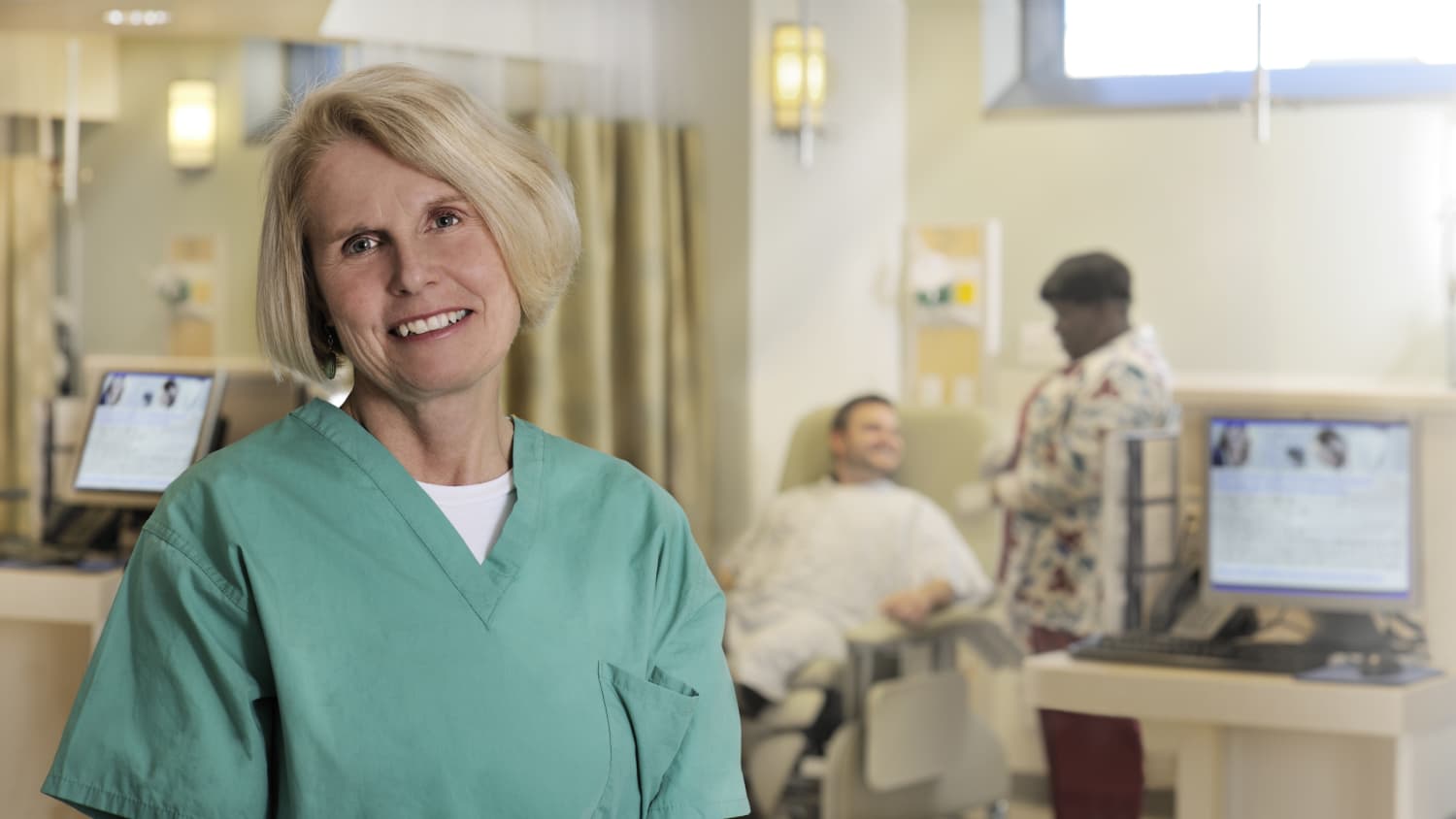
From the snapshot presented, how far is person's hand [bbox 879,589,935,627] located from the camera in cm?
361

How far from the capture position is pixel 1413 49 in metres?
4.46

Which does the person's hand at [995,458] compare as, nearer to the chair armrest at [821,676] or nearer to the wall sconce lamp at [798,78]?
the chair armrest at [821,676]

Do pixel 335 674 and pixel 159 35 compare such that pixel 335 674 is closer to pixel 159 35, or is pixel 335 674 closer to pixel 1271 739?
pixel 1271 739

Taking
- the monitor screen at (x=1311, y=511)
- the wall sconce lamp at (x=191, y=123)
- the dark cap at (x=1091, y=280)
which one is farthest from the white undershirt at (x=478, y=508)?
the wall sconce lamp at (x=191, y=123)

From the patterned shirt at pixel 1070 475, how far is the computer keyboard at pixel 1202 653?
60 centimetres

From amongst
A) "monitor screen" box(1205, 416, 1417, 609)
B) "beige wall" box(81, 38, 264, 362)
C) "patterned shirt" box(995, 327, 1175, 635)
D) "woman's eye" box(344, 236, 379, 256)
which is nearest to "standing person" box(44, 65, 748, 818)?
"woman's eye" box(344, 236, 379, 256)

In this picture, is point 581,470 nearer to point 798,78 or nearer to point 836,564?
point 836,564

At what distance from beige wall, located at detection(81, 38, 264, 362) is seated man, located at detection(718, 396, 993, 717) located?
6.22ft

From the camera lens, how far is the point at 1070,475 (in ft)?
10.9

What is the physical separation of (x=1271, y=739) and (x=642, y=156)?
2252 millimetres

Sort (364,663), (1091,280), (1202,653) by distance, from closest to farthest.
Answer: (364,663)
(1202,653)
(1091,280)

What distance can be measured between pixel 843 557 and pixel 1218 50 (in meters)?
1.92


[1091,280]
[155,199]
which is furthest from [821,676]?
[155,199]

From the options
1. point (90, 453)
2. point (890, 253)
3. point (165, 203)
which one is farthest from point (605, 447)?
point (165, 203)
